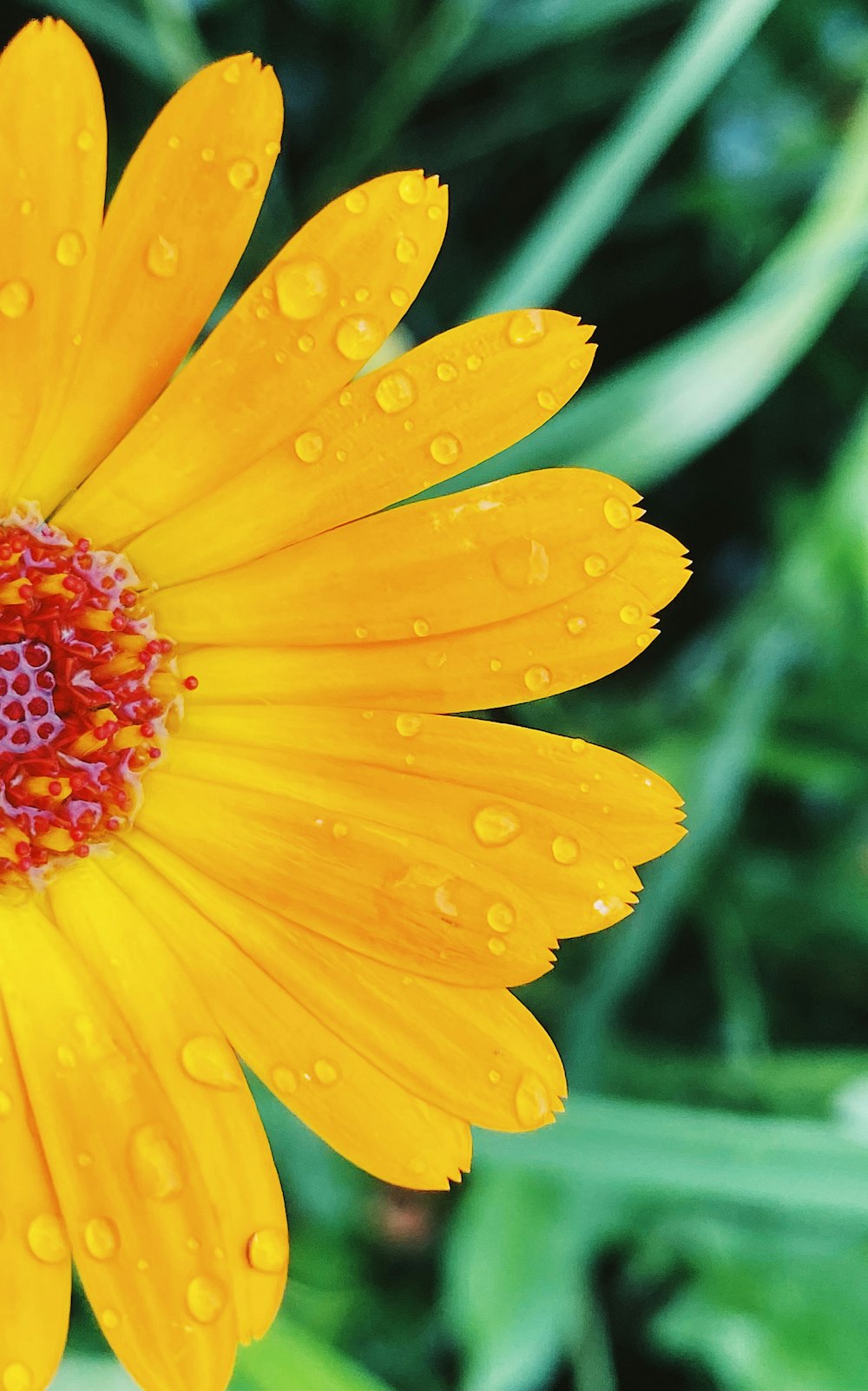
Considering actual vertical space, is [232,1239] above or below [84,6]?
below

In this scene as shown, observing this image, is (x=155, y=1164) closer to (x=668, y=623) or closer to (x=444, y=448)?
(x=444, y=448)

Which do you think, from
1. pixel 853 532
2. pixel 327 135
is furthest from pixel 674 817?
pixel 327 135

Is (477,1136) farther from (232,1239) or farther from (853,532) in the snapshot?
(853,532)

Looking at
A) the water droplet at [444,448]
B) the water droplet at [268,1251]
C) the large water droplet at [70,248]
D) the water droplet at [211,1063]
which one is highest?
the water droplet at [444,448]

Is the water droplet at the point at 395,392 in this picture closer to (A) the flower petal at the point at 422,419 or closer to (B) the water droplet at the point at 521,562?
(A) the flower petal at the point at 422,419

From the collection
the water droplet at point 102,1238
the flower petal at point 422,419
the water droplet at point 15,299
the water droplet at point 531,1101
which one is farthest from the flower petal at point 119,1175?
the water droplet at point 15,299

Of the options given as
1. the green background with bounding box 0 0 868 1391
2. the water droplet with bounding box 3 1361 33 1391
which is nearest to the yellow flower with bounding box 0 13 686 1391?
the water droplet with bounding box 3 1361 33 1391
